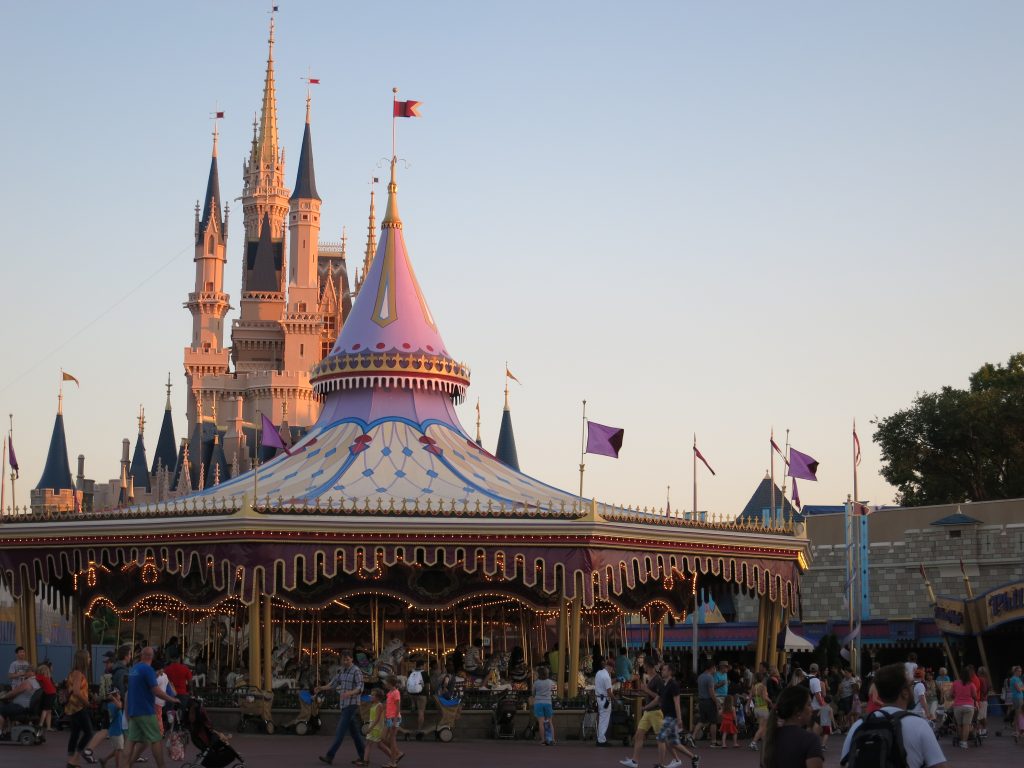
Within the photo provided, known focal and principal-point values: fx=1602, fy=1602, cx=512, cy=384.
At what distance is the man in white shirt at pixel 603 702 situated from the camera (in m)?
23.4

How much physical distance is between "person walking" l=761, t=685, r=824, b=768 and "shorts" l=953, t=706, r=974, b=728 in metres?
17.6

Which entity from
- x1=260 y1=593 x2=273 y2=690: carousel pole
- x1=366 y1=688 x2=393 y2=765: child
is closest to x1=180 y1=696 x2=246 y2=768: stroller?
x1=366 y1=688 x2=393 y2=765: child

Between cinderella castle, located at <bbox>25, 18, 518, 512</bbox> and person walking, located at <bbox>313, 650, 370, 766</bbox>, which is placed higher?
cinderella castle, located at <bbox>25, 18, 518, 512</bbox>

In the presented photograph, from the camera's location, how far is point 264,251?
11844 cm

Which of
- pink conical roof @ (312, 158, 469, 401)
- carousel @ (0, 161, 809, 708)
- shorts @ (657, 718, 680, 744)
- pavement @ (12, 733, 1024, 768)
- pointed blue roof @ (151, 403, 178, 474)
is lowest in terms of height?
pavement @ (12, 733, 1024, 768)

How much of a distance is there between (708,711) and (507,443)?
50.7m

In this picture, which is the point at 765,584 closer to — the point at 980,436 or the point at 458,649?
the point at 458,649

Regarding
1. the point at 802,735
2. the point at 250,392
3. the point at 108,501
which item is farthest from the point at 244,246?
the point at 802,735

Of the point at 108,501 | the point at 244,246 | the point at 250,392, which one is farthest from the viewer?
the point at 244,246

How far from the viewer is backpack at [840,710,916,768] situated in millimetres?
8453

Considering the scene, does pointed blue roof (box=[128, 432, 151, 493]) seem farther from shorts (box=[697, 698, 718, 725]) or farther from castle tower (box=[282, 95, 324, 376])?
shorts (box=[697, 698, 718, 725])

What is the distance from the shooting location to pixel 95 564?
26469 mm

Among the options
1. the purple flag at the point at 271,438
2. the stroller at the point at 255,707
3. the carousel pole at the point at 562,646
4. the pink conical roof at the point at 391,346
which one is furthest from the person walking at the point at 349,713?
the pink conical roof at the point at 391,346

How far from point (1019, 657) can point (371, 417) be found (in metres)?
19.6
